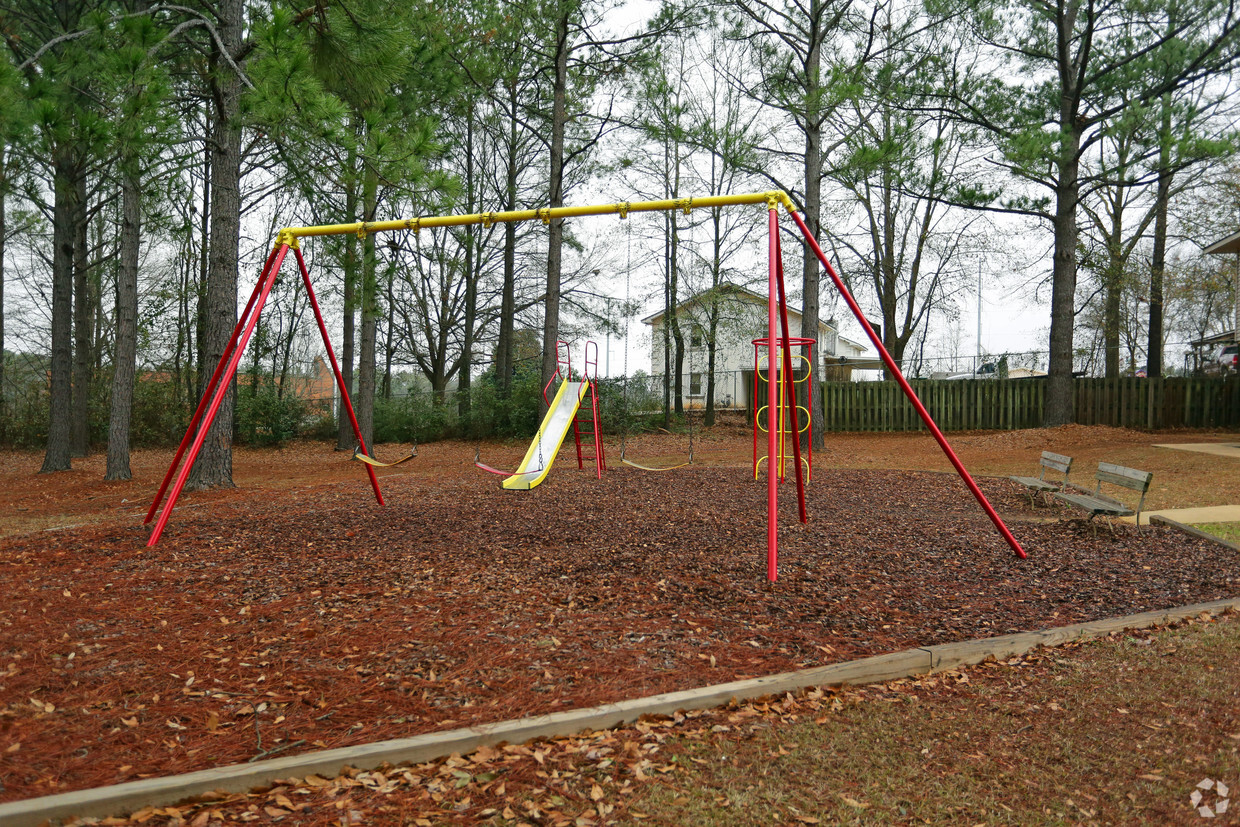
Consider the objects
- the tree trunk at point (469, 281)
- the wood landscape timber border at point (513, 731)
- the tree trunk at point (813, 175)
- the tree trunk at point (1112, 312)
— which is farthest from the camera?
the tree trunk at point (469, 281)

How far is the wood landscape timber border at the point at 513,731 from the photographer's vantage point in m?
2.51

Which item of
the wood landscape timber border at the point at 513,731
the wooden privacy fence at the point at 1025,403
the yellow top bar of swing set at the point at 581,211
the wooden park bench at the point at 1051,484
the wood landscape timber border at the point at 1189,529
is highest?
the yellow top bar of swing set at the point at 581,211

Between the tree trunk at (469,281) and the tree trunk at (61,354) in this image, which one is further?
the tree trunk at (469,281)

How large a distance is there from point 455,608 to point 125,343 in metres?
9.73

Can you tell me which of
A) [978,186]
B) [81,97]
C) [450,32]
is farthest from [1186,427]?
[81,97]

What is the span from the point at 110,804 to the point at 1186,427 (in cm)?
2151

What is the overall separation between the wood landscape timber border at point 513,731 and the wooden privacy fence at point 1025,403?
16619 millimetres

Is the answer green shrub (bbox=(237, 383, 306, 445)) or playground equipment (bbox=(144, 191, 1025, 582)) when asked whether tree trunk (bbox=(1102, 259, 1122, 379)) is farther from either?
green shrub (bbox=(237, 383, 306, 445))

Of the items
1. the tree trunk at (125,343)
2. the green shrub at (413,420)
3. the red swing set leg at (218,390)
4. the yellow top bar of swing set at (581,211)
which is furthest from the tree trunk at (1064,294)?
the tree trunk at (125,343)

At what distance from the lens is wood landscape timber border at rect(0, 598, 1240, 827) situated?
251cm

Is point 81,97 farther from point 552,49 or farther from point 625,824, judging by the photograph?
point 625,824

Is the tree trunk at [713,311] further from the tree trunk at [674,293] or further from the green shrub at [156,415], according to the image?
the green shrub at [156,415]

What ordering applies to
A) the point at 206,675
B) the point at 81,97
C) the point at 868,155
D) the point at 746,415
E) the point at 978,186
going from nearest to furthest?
the point at 206,675
the point at 81,97
the point at 868,155
the point at 978,186
the point at 746,415

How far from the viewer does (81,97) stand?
1062 centimetres
